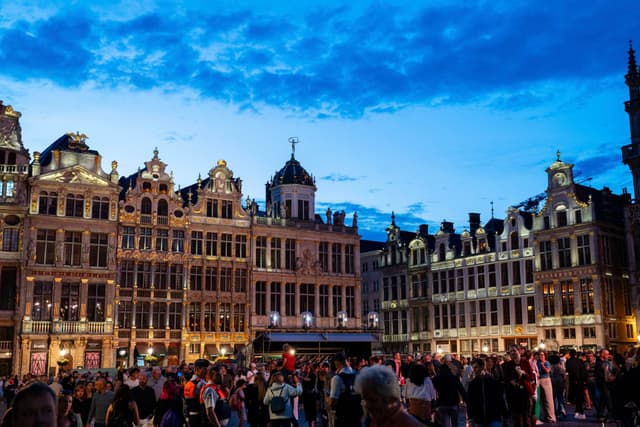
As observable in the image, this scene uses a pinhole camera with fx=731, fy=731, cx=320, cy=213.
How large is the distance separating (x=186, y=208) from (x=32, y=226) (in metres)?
9.28

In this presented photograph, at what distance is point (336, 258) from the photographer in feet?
173

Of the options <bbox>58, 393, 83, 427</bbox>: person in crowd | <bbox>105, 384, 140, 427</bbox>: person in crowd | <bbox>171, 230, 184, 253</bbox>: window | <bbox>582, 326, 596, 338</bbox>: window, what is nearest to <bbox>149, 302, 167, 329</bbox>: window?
<bbox>171, 230, 184, 253</bbox>: window

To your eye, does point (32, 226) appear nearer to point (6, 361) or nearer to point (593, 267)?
point (6, 361)

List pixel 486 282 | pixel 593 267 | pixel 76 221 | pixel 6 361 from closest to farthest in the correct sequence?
pixel 6 361
pixel 76 221
pixel 593 267
pixel 486 282

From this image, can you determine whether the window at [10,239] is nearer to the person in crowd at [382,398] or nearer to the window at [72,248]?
the window at [72,248]

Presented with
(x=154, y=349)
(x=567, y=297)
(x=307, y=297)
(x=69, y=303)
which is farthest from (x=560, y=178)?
(x=69, y=303)

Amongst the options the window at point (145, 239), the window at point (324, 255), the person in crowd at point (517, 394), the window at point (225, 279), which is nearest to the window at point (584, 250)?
the window at point (324, 255)

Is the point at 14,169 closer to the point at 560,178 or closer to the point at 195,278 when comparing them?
the point at 195,278

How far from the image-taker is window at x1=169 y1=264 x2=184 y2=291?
4550cm

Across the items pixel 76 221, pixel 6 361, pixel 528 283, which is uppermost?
pixel 76 221

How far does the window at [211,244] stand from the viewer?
155 feet

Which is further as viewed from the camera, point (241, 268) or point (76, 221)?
point (241, 268)

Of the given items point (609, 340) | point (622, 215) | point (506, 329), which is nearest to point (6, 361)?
point (506, 329)

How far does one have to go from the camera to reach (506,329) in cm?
5062
